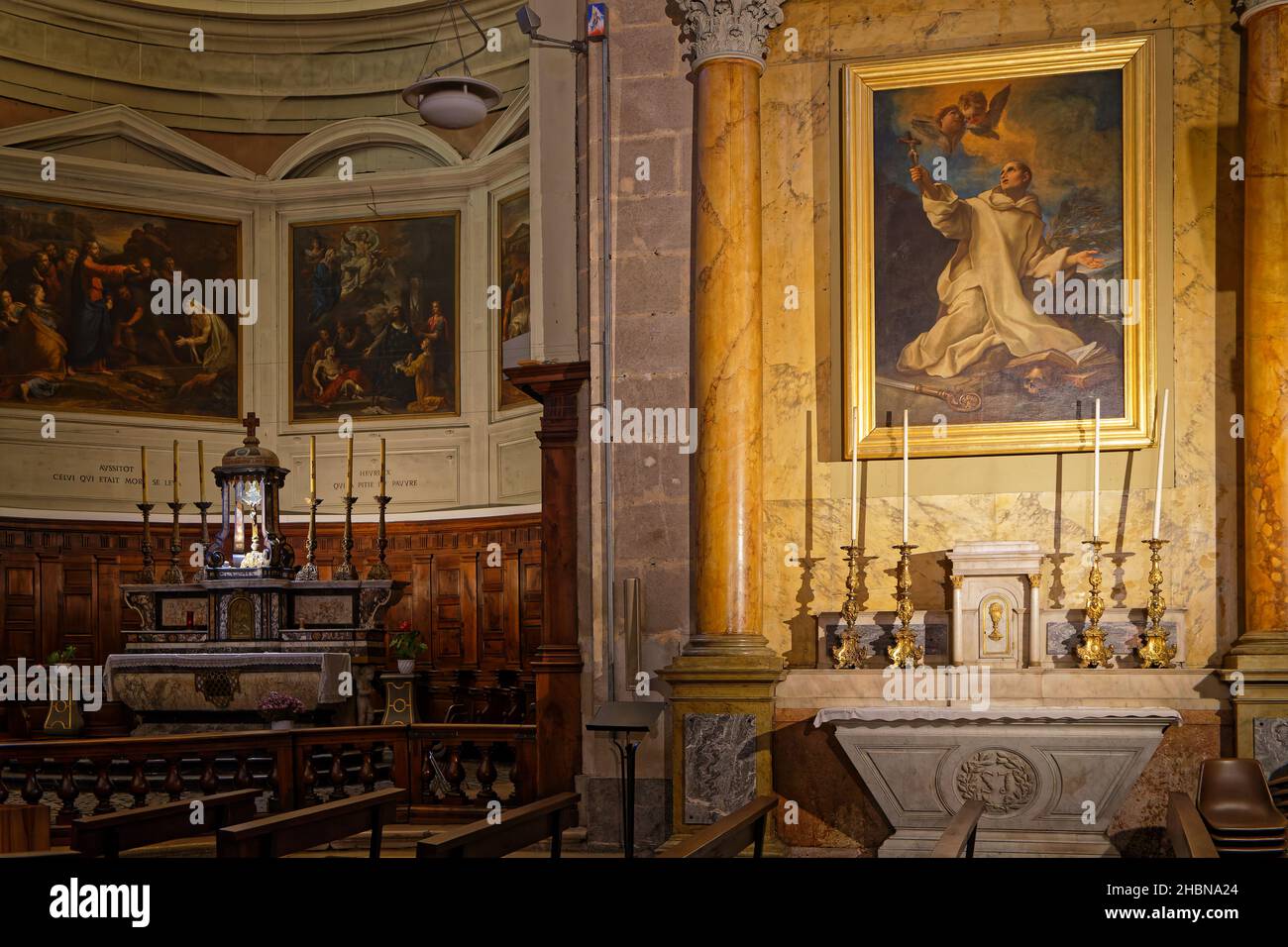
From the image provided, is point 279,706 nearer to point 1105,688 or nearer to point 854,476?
point 854,476

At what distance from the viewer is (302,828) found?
6.18m

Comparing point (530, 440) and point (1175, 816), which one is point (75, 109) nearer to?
point (530, 440)

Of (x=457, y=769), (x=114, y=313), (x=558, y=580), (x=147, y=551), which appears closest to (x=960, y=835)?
(x=558, y=580)

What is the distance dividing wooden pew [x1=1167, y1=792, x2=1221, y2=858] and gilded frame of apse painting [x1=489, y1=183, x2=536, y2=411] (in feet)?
31.7

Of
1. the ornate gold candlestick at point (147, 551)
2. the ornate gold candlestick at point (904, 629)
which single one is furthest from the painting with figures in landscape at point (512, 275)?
the ornate gold candlestick at point (904, 629)

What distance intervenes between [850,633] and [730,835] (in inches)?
115

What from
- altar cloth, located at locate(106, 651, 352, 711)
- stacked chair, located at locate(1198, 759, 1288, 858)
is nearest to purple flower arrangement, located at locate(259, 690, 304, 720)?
altar cloth, located at locate(106, 651, 352, 711)

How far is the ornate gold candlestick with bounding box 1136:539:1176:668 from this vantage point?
8.27 metres

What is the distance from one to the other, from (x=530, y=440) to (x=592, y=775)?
6633mm

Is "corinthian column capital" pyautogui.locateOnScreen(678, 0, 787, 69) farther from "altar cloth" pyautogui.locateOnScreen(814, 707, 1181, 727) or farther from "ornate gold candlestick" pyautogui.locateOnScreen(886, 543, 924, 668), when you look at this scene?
"altar cloth" pyautogui.locateOnScreen(814, 707, 1181, 727)

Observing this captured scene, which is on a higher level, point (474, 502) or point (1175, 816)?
point (474, 502)

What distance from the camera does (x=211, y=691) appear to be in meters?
12.4
